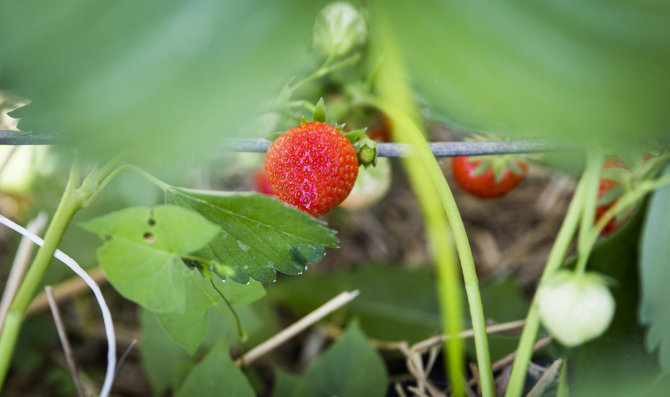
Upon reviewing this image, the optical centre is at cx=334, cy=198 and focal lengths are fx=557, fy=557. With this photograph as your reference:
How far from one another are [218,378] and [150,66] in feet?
1.66

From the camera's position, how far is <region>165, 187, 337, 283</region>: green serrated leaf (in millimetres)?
476

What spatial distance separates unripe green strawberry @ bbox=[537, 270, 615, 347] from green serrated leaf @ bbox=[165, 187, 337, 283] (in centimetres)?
19

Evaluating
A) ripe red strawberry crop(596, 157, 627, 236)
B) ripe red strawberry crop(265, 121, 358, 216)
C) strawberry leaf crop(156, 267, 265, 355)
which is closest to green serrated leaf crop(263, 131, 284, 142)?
ripe red strawberry crop(265, 121, 358, 216)

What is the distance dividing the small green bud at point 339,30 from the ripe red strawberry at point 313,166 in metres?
0.19

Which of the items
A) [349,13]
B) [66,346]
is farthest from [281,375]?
[349,13]

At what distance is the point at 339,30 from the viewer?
72cm

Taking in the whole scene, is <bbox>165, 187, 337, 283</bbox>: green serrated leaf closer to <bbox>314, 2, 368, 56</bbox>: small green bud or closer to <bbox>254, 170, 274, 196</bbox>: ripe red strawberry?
<bbox>314, 2, 368, 56</bbox>: small green bud

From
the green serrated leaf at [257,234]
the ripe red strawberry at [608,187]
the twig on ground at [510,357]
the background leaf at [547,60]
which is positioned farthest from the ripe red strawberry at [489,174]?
the background leaf at [547,60]

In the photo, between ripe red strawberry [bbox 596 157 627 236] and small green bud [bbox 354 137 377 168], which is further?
ripe red strawberry [bbox 596 157 627 236]

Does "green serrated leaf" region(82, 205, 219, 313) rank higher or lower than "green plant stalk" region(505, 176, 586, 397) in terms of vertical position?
higher

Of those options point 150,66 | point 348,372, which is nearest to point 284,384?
point 348,372

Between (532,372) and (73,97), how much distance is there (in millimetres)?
639

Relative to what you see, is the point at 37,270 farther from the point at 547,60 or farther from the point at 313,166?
the point at 547,60

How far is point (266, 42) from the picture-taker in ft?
0.66
